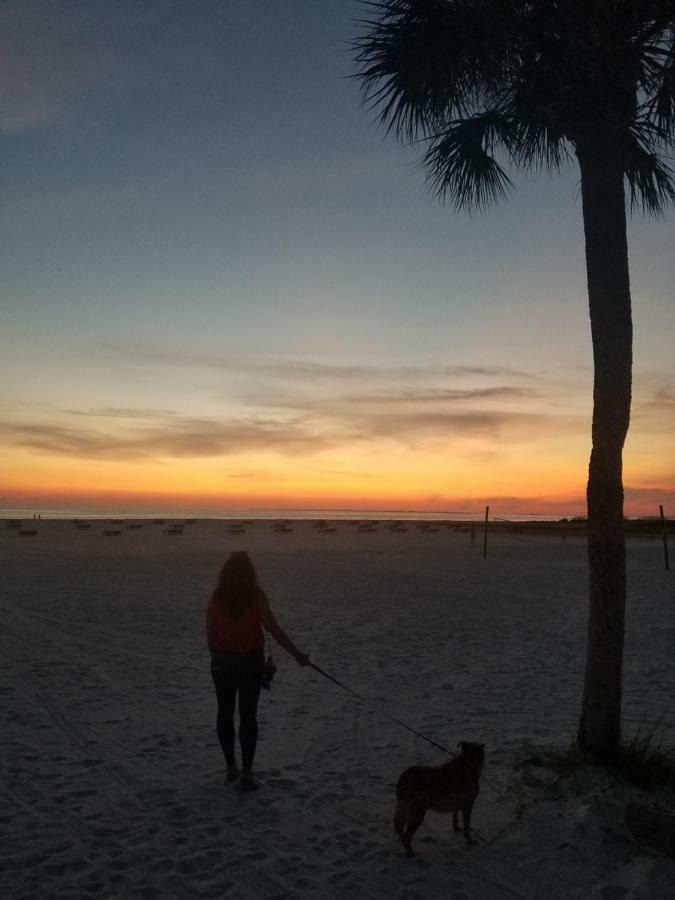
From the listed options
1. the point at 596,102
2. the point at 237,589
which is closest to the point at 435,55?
the point at 596,102

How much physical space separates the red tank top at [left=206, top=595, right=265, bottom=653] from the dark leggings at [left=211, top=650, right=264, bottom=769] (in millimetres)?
58

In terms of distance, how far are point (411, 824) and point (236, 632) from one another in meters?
1.87

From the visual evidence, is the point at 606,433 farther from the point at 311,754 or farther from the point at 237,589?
the point at 311,754

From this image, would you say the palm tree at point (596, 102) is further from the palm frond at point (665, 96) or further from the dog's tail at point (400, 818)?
the dog's tail at point (400, 818)

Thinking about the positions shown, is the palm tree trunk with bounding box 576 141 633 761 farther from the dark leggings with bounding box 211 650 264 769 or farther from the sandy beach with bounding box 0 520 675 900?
the dark leggings with bounding box 211 650 264 769

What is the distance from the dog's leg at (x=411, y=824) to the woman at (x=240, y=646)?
4.51 feet

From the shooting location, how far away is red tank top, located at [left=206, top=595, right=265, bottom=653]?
530cm

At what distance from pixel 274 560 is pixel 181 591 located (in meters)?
10.7

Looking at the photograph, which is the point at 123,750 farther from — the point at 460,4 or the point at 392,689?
the point at 460,4

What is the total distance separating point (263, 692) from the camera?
28.4 ft

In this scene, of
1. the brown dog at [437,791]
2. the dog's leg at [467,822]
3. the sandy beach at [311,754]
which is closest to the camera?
the sandy beach at [311,754]

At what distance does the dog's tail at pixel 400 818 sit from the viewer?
175 inches

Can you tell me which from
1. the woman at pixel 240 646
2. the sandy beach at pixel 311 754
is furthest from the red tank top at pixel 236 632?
the sandy beach at pixel 311 754

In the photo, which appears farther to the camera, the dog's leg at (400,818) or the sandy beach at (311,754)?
the dog's leg at (400,818)
